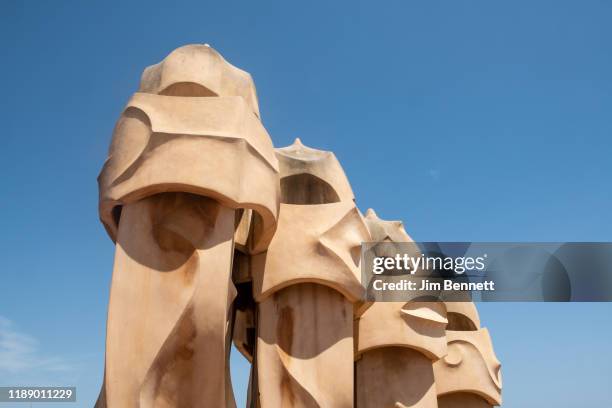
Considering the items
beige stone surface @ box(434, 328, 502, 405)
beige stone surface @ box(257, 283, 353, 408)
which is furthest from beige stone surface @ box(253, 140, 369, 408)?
beige stone surface @ box(434, 328, 502, 405)

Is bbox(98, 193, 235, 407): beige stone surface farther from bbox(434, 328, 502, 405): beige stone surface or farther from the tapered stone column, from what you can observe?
bbox(434, 328, 502, 405): beige stone surface

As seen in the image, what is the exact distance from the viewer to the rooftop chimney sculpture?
8.91m

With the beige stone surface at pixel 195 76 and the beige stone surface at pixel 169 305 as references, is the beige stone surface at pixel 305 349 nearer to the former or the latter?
the beige stone surface at pixel 169 305

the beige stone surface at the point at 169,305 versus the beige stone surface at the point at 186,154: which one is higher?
the beige stone surface at the point at 186,154

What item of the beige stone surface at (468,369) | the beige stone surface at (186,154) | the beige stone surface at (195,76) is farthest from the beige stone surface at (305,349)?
the beige stone surface at (468,369)

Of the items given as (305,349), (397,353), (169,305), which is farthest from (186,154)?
(397,353)

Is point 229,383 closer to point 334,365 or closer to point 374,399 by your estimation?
point 334,365

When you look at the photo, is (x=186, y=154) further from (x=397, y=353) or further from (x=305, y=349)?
(x=397, y=353)

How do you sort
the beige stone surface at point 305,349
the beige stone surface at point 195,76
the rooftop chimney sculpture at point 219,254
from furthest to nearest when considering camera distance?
the beige stone surface at point 305,349
the beige stone surface at point 195,76
the rooftop chimney sculpture at point 219,254

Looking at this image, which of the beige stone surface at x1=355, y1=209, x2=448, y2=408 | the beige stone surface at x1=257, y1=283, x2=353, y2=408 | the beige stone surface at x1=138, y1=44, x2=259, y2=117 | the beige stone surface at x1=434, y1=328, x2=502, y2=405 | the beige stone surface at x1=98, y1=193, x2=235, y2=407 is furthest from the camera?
the beige stone surface at x1=434, y1=328, x2=502, y2=405

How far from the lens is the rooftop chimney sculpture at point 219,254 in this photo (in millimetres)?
8906

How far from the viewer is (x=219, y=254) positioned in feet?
A: 30.4

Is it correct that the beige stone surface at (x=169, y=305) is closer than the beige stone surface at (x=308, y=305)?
Yes

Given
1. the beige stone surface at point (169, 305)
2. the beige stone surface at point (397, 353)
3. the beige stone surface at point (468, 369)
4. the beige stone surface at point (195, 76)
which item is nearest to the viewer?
the beige stone surface at point (169, 305)
